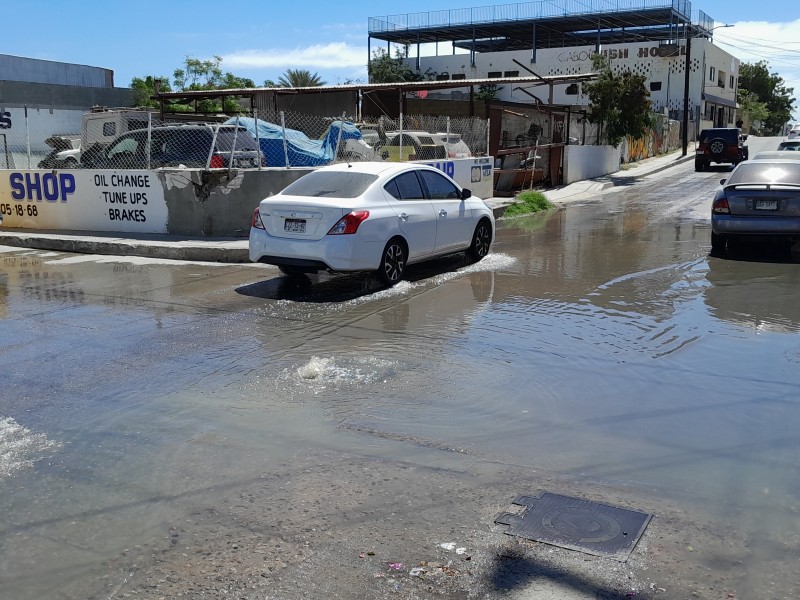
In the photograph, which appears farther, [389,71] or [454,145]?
[389,71]

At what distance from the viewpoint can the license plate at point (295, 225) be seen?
10.0m

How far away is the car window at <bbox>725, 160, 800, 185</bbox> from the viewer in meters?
12.8

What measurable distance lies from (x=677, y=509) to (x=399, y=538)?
1.49 metres

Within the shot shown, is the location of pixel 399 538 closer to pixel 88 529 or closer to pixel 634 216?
pixel 88 529

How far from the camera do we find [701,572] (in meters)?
3.67

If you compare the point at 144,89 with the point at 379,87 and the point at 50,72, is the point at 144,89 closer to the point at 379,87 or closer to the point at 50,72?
the point at 50,72

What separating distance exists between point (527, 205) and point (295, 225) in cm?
1245

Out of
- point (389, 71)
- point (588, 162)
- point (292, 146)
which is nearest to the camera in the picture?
point (292, 146)

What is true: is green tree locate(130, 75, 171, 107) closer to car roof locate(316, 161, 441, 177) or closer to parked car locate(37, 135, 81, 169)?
parked car locate(37, 135, 81, 169)

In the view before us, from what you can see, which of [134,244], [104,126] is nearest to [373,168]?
[134,244]

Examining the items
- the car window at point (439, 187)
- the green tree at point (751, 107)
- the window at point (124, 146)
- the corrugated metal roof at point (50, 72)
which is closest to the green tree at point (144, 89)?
the corrugated metal roof at point (50, 72)

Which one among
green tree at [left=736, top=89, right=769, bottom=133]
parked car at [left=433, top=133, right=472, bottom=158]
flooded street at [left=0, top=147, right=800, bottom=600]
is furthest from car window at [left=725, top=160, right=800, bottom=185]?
green tree at [left=736, top=89, right=769, bottom=133]

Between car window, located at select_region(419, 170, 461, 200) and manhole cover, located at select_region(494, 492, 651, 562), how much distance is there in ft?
25.0

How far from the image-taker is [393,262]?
34.5ft
